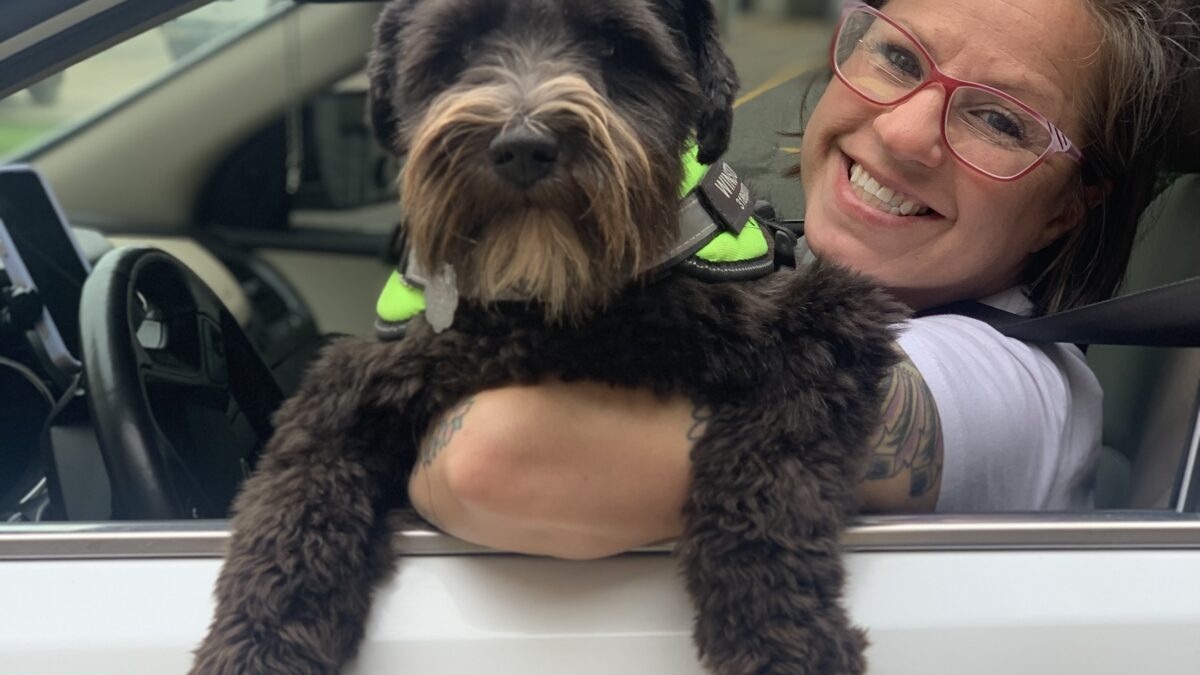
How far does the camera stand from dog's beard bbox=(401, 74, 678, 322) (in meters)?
1.52

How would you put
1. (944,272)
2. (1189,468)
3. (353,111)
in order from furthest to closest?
(353,111), (944,272), (1189,468)

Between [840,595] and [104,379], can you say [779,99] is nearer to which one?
[840,595]

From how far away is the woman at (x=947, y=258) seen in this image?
158 centimetres

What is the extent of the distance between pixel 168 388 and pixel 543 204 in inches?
43.4

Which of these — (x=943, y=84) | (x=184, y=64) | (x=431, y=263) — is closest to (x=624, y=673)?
(x=431, y=263)

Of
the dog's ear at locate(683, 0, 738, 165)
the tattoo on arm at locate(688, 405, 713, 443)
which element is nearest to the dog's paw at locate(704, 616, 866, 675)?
the tattoo on arm at locate(688, 405, 713, 443)

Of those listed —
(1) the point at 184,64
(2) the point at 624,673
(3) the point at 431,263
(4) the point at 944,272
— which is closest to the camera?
(2) the point at 624,673

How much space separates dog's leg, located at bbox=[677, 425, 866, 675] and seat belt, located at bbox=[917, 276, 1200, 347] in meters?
0.65

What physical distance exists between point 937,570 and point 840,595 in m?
0.16

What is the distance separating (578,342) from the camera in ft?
5.51

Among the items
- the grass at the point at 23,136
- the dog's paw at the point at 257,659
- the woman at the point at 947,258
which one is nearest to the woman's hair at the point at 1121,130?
the woman at the point at 947,258

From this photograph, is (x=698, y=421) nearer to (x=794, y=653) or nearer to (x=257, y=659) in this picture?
(x=794, y=653)

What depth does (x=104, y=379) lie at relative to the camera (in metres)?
2.01

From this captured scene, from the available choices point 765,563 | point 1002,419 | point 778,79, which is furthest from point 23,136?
point 1002,419
